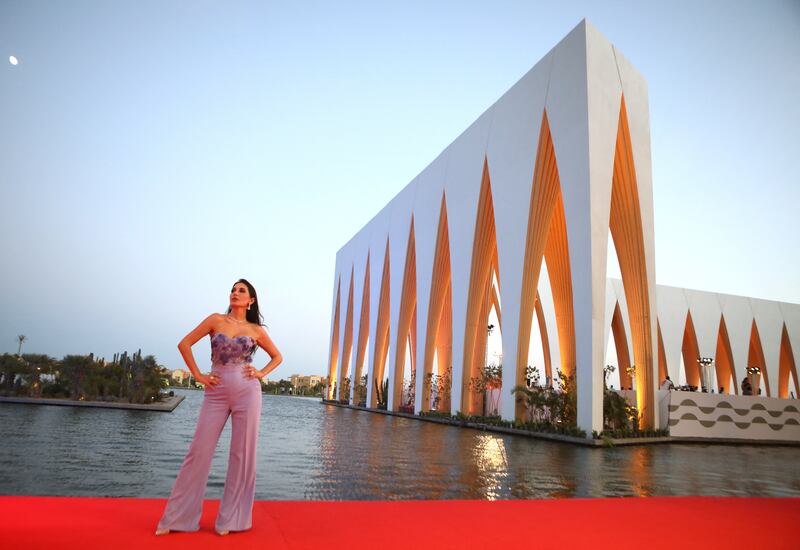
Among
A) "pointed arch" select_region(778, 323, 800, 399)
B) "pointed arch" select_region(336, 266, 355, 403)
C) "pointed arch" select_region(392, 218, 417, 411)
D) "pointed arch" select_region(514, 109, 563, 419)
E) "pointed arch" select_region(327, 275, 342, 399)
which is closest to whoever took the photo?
"pointed arch" select_region(514, 109, 563, 419)

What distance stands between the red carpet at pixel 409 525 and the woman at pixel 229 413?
0.13m

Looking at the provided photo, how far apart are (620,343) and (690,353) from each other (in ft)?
22.2

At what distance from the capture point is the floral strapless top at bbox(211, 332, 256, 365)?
133 inches

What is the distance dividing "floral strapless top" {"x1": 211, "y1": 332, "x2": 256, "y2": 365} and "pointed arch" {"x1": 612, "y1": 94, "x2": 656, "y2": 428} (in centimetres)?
1794

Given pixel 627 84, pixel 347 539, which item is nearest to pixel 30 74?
pixel 347 539

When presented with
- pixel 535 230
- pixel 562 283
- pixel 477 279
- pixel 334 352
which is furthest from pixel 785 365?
pixel 334 352

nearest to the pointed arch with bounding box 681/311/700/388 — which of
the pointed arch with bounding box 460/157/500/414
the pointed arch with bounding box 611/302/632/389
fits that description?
the pointed arch with bounding box 611/302/632/389

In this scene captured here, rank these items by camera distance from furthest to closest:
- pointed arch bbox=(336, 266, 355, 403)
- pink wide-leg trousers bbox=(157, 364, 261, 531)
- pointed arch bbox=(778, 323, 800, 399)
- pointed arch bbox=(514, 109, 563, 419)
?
pointed arch bbox=(336, 266, 355, 403) → pointed arch bbox=(778, 323, 800, 399) → pointed arch bbox=(514, 109, 563, 419) → pink wide-leg trousers bbox=(157, 364, 261, 531)

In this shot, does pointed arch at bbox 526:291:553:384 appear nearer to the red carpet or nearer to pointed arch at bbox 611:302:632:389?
pointed arch at bbox 611:302:632:389

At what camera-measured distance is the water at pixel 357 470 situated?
5.17m

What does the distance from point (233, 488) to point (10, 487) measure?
2.92 meters

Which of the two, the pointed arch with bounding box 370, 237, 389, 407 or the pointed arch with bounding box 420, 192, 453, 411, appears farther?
the pointed arch with bounding box 370, 237, 389, 407

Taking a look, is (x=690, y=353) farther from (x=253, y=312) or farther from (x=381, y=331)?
(x=253, y=312)

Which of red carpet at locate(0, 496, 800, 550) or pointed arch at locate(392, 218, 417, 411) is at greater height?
pointed arch at locate(392, 218, 417, 411)
